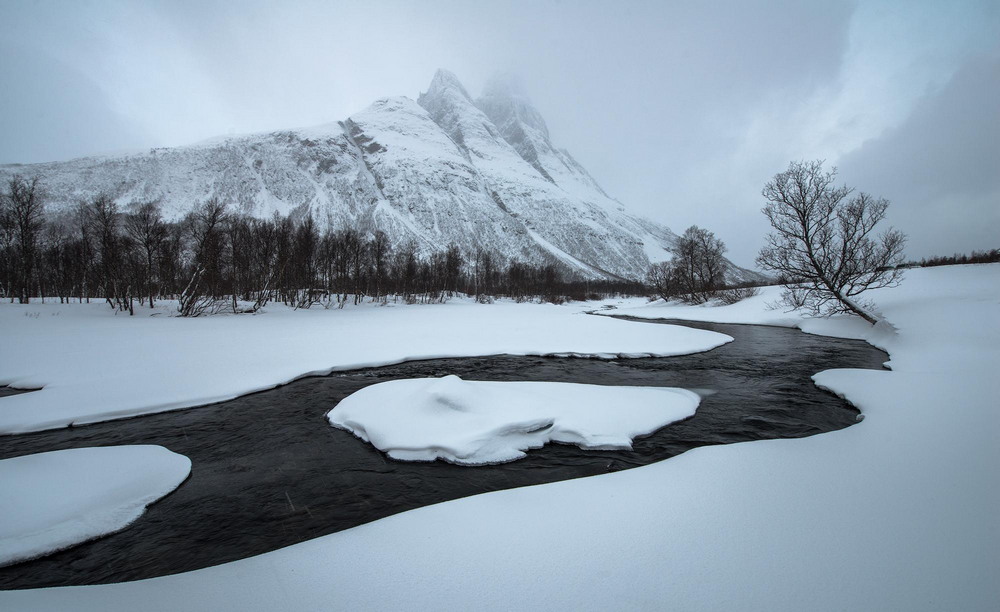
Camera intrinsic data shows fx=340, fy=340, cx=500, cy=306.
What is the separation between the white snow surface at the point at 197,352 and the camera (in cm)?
817

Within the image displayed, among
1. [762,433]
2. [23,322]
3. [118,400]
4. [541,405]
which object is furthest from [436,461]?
[23,322]

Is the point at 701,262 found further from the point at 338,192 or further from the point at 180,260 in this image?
the point at 338,192

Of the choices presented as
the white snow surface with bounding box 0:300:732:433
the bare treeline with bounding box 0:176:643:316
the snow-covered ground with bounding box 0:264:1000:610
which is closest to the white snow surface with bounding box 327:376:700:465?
the snow-covered ground with bounding box 0:264:1000:610

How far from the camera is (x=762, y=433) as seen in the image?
619 cm

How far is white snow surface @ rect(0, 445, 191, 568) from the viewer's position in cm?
368

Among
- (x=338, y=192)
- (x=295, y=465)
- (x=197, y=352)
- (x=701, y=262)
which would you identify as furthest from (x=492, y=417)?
(x=338, y=192)

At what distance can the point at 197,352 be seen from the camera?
12.9m

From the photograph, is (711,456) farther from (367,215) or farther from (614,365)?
(367,215)

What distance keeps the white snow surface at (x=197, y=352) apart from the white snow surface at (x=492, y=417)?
487 centimetres

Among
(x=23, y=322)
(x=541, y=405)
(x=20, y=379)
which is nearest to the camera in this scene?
(x=541, y=405)

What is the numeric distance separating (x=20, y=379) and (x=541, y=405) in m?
14.6

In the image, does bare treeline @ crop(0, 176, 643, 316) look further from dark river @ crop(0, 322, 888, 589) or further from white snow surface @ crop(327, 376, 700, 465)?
white snow surface @ crop(327, 376, 700, 465)

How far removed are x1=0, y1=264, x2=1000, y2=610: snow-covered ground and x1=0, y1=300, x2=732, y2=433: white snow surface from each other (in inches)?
294

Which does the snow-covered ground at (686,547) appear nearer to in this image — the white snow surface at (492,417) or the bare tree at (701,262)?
the white snow surface at (492,417)
